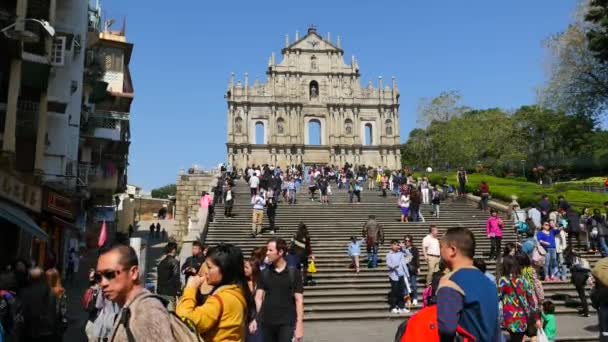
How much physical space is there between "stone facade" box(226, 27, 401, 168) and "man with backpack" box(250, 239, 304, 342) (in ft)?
175

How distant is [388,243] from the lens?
1839cm

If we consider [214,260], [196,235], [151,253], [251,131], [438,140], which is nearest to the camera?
[214,260]

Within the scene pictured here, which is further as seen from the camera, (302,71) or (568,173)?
(302,71)

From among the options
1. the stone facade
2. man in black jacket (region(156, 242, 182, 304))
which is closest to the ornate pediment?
the stone facade

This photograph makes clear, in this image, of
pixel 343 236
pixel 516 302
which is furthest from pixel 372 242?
pixel 516 302

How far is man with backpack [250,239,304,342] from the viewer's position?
5996 mm

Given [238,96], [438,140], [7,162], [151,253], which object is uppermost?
[238,96]

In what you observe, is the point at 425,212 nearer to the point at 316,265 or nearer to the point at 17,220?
the point at 316,265

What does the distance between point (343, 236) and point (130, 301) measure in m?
16.2

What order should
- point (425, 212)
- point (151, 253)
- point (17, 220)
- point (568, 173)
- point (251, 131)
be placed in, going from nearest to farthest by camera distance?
point (17, 220) < point (425, 212) < point (151, 253) < point (568, 173) < point (251, 131)

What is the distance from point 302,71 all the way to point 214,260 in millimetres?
58925

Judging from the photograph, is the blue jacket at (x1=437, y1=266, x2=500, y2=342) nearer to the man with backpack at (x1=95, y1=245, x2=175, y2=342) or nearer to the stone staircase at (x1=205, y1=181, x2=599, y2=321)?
the man with backpack at (x1=95, y1=245, x2=175, y2=342)

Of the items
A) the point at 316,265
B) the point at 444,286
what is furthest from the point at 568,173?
the point at 444,286

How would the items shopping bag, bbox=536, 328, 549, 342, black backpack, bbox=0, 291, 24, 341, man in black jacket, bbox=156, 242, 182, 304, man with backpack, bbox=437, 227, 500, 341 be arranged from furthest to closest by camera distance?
1. man in black jacket, bbox=156, 242, 182, 304
2. shopping bag, bbox=536, 328, 549, 342
3. black backpack, bbox=0, 291, 24, 341
4. man with backpack, bbox=437, 227, 500, 341
